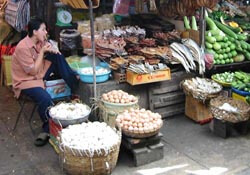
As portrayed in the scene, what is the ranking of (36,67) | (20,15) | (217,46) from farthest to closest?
(20,15) → (217,46) → (36,67)

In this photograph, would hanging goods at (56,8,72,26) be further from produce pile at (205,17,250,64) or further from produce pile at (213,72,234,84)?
produce pile at (213,72,234,84)

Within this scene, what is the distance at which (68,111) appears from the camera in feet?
14.9

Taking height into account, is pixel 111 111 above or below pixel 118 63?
below

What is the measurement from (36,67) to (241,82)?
3036 mm

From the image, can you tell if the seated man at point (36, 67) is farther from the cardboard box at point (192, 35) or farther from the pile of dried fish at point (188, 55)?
the cardboard box at point (192, 35)

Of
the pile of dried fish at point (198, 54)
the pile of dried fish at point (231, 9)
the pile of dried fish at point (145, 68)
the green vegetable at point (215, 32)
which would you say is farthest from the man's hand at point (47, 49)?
the pile of dried fish at point (231, 9)

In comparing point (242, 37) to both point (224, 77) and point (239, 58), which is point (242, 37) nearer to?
point (239, 58)

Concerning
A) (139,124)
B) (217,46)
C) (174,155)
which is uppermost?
(217,46)

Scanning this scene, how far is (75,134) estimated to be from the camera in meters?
4.05

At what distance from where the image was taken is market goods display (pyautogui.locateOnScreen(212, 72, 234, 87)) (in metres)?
5.54

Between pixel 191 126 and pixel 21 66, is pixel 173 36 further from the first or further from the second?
pixel 21 66

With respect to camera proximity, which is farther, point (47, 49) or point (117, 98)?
point (47, 49)

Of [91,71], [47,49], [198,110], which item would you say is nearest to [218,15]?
[198,110]

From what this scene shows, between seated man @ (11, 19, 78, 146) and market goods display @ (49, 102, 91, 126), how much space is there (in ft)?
1.07
